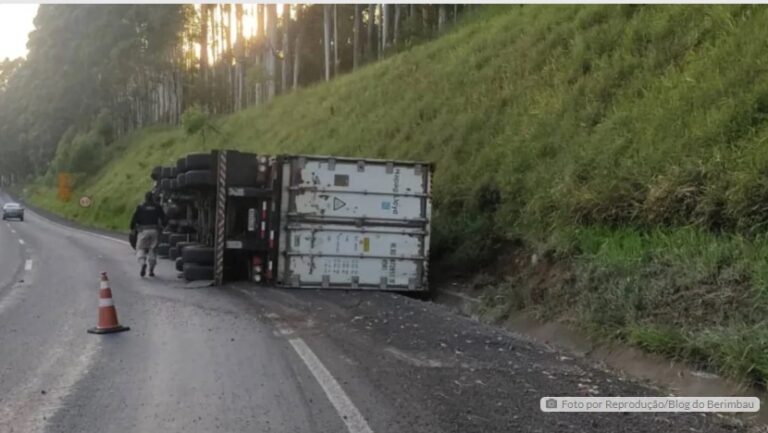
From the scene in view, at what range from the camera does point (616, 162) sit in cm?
1103

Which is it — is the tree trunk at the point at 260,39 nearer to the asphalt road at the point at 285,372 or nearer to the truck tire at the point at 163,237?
the truck tire at the point at 163,237

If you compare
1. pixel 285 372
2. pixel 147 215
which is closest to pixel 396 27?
pixel 147 215

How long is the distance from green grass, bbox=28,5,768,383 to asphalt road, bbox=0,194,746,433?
1.04 m

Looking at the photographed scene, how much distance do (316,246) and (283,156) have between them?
164cm

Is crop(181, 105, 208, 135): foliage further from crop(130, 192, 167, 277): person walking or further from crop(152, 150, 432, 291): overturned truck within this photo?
crop(152, 150, 432, 291): overturned truck

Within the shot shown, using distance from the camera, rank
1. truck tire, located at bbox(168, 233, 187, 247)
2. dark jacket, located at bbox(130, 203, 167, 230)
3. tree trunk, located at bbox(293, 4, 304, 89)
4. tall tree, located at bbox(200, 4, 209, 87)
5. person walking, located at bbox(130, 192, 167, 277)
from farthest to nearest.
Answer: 1. tall tree, located at bbox(200, 4, 209, 87)
2. tree trunk, located at bbox(293, 4, 304, 89)
3. truck tire, located at bbox(168, 233, 187, 247)
4. dark jacket, located at bbox(130, 203, 167, 230)
5. person walking, located at bbox(130, 192, 167, 277)

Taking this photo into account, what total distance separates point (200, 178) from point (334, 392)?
29.3 ft

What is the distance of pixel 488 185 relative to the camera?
14.1 metres

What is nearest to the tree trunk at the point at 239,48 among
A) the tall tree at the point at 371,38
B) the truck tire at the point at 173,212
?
the tall tree at the point at 371,38

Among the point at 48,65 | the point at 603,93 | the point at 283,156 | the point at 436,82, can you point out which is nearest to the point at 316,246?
the point at 283,156

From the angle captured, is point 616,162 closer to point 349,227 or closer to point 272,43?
point 349,227

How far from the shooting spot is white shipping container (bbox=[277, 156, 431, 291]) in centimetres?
1330

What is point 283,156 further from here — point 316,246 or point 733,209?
point 733,209

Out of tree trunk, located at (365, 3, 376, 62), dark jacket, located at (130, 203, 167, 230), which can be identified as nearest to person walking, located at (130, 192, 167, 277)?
dark jacket, located at (130, 203, 167, 230)
